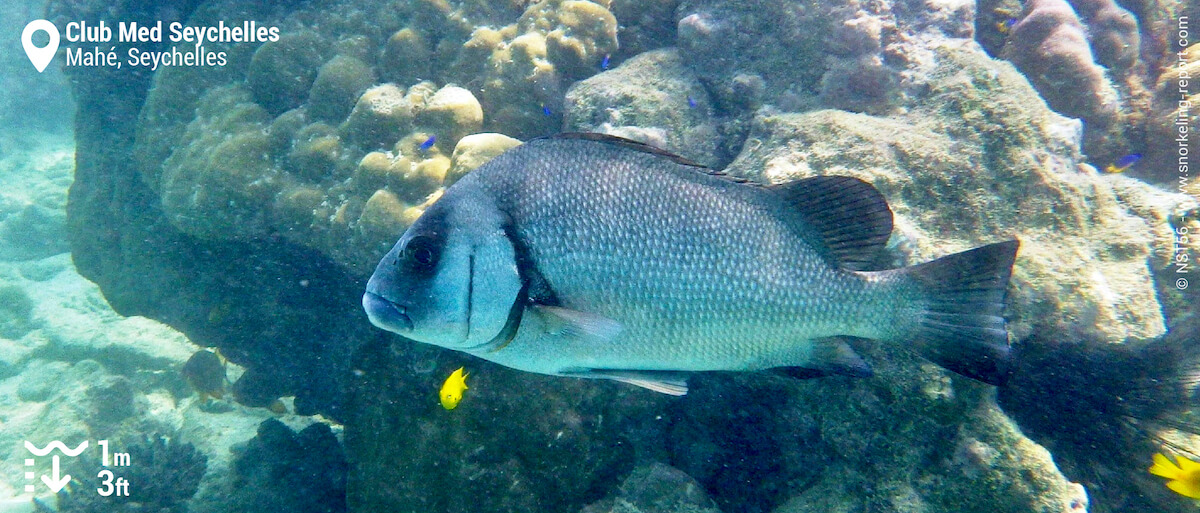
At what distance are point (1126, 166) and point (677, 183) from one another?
17.3 feet

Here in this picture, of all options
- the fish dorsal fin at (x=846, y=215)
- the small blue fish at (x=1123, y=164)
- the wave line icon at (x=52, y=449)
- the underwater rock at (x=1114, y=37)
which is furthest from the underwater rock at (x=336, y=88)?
the underwater rock at (x=1114, y=37)

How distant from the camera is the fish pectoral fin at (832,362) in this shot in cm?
180

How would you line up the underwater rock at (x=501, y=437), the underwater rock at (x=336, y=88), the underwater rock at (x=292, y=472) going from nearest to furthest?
the underwater rock at (x=501, y=437), the underwater rock at (x=336, y=88), the underwater rock at (x=292, y=472)

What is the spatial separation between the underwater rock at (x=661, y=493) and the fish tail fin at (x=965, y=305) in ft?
6.01

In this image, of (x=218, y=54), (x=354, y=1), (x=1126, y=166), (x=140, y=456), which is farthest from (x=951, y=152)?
(x=140, y=456)

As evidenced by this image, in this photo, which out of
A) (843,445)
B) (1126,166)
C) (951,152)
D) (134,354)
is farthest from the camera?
(134,354)

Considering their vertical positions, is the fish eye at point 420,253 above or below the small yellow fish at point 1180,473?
above

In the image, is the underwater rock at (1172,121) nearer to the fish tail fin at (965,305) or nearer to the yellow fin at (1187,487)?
the yellow fin at (1187,487)

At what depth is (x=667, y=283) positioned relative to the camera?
5.75 feet

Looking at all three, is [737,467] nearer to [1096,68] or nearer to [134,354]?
[1096,68]

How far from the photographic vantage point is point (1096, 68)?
484 centimetres

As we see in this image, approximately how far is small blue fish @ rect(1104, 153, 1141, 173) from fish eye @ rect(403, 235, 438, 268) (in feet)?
19.6

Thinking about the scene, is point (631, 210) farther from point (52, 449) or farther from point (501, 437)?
point (52, 449)

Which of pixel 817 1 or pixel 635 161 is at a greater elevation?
pixel 817 1
